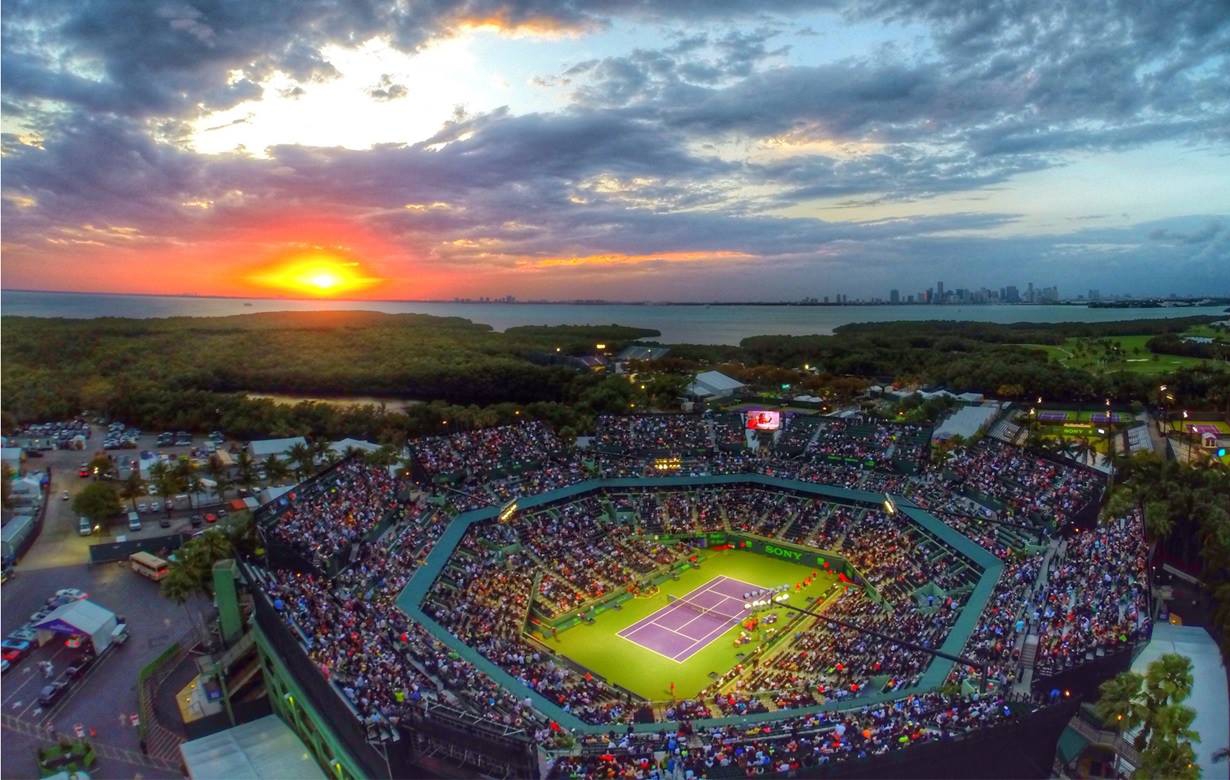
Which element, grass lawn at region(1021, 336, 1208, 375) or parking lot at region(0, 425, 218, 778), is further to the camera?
grass lawn at region(1021, 336, 1208, 375)

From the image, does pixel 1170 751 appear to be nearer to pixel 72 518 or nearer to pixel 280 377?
pixel 72 518

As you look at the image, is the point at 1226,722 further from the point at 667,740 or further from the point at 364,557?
the point at 364,557

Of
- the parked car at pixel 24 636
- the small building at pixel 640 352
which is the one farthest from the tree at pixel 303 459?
the small building at pixel 640 352

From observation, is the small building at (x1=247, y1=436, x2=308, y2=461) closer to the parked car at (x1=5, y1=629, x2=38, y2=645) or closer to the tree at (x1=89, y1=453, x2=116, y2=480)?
the tree at (x1=89, y1=453, x2=116, y2=480)

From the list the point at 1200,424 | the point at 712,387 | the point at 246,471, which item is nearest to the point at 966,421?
the point at 1200,424

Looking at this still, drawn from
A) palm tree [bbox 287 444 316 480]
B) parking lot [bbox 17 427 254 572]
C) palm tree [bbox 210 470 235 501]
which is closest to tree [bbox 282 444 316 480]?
palm tree [bbox 287 444 316 480]

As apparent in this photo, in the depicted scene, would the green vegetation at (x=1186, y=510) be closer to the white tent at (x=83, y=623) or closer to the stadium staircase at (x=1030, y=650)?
the stadium staircase at (x=1030, y=650)
